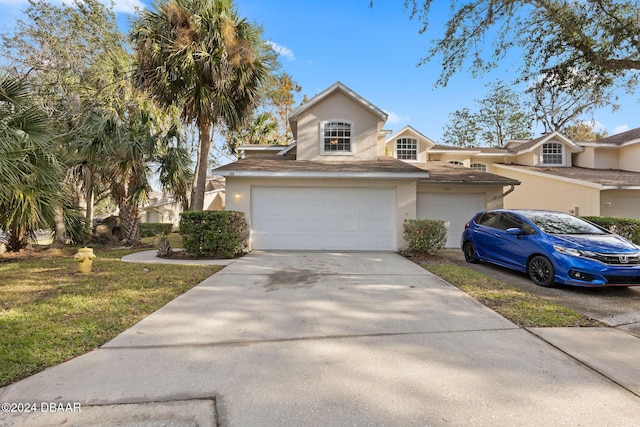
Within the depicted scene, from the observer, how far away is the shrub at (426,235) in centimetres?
870

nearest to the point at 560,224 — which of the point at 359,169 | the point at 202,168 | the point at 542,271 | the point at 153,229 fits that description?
the point at 542,271

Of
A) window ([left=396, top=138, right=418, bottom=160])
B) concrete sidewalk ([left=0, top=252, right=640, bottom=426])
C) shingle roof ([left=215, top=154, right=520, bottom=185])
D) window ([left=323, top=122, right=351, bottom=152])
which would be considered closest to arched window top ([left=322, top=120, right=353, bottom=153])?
window ([left=323, top=122, right=351, bottom=152])

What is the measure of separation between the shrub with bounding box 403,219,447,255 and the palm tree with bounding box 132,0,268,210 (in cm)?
722

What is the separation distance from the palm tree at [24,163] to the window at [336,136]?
846 cm

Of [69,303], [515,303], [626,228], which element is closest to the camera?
[69,303]

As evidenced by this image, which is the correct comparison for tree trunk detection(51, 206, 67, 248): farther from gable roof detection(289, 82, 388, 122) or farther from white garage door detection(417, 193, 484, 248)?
white garage door detection(417, 193, 484, 248)

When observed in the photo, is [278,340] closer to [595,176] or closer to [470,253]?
[470,253]

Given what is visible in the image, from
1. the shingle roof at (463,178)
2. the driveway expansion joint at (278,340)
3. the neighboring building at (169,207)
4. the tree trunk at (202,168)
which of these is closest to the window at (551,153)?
the shingle roof at (463,178)

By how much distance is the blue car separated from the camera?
204 inches

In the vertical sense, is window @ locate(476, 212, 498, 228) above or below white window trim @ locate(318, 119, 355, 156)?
below

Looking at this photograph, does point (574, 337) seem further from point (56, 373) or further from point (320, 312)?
point (56, 373)

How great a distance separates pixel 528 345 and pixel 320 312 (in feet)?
8.28

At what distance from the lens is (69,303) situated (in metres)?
4.48

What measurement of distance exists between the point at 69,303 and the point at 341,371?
14.4 ft
